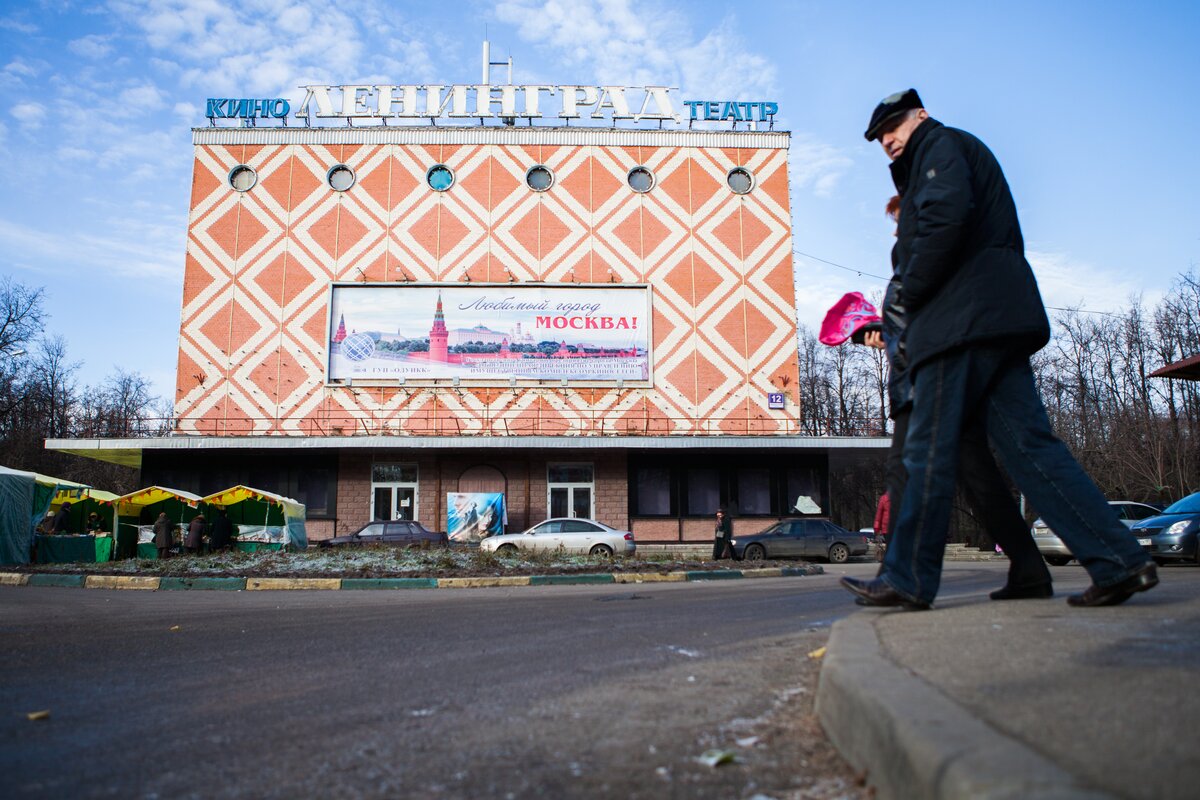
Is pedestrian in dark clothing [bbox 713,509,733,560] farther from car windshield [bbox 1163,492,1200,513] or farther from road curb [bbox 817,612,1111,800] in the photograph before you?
road curb [bbox 817,612,1111,800]

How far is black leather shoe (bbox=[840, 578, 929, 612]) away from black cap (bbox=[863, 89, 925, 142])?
228 cm

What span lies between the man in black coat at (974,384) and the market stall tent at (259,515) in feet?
73.5

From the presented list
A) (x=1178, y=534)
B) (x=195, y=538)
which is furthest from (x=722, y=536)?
(x=195, y=538)

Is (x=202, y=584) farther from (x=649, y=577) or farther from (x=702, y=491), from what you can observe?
(x=702, y=491)

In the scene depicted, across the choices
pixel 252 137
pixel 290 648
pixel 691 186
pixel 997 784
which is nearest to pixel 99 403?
pixel 252 137

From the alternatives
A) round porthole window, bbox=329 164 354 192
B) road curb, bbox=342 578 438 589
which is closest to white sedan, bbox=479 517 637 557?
road curb, bbox=342 578 438 589

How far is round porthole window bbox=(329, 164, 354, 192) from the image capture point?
33844 millimetres

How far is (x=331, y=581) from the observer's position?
13.4 m

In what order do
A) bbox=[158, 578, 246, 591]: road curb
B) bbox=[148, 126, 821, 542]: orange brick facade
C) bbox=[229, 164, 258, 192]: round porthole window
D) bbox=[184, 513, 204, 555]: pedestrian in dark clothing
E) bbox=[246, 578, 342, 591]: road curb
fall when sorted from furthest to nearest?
bbox=[229, 164, 258, 192]: round porthole window, bbox=[148, 126, 821, 542]: orange brick facade, bbox=[184, 513, 204, 555]: pedestrian in dark clothing, bbox=[158, 578, 246, 591]: road curb, bbox=[246, 578, 342, 591]: road curb

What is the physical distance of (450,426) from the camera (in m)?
31.7

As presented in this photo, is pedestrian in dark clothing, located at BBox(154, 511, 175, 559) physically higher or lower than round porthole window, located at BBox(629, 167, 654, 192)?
lower

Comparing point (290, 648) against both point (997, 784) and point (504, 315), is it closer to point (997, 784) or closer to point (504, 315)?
point (997, 784)

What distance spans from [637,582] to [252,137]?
1101 inches

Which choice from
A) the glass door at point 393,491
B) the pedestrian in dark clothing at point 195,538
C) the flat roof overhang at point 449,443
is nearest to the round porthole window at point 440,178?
the flat roof overhang at point 449,443
